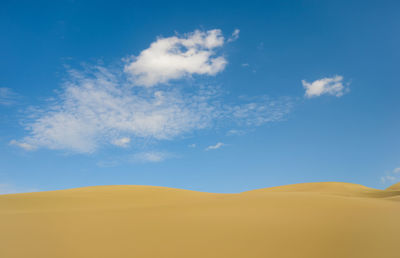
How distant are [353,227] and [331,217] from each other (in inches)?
29.2

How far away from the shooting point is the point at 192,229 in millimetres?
5715

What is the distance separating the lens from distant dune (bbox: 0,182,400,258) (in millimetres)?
4711

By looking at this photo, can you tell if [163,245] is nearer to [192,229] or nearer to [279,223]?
[192,229]

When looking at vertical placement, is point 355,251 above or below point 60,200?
below

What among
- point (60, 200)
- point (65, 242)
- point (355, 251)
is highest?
point (60, 200)

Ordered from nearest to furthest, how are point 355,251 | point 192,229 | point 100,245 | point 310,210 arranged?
1. point 355,251
2. point 100,245
3. point 192,229
4. point 310,210

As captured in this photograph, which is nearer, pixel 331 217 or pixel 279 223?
pixel 279 223

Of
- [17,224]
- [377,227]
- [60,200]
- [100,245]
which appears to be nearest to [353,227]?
[377,227]

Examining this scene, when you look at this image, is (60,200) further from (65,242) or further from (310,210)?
(310,210)

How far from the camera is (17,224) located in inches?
252

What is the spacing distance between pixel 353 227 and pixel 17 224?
7102 mm

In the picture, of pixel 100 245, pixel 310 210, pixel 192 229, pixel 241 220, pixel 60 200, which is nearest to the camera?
pixel 100 245

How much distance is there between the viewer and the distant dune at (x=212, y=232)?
471cm

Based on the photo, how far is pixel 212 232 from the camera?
18.2 feet
